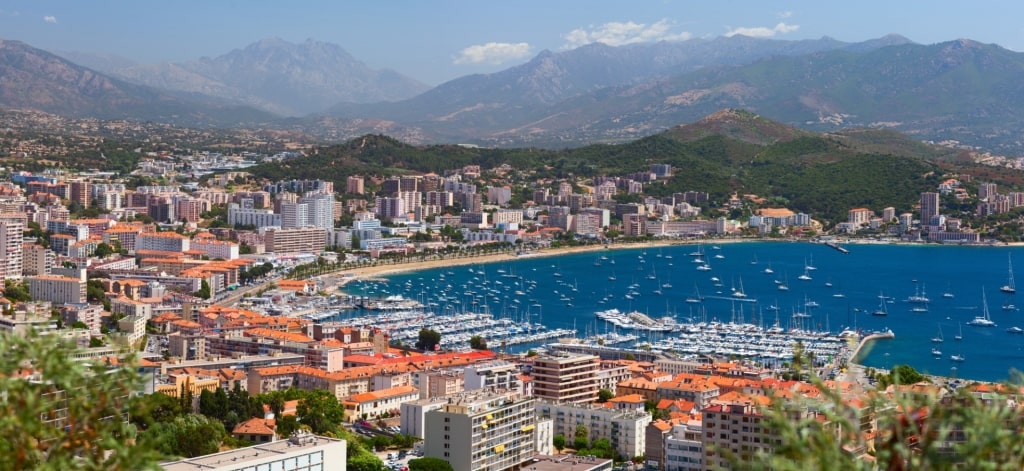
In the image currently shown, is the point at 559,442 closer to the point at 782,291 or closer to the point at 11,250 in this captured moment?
the point at 11,250

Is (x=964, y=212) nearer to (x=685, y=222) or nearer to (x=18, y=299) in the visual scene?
(x=685, y=222)

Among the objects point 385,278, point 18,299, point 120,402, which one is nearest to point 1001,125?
point 385,278

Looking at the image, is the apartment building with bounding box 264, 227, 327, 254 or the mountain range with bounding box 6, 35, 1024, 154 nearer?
the apartment building with bounding box 264, 227, 327, 254

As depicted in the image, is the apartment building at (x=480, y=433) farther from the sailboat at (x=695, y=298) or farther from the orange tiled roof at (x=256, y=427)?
the sailboat at (x=695, y=298)

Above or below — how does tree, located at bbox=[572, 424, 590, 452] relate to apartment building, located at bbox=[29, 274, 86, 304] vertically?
below

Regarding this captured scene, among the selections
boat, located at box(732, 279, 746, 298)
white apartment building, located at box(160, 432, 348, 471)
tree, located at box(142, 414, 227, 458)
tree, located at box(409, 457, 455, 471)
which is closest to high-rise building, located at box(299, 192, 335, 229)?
boat, located at box(732, 279, 746, 298)

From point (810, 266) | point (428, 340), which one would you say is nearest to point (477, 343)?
point (428, 340)

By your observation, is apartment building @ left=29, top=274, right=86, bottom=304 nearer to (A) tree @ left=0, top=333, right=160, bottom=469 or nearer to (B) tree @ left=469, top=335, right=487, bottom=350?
(B) tree @ left=469, top=335, right=487, bottom=350
